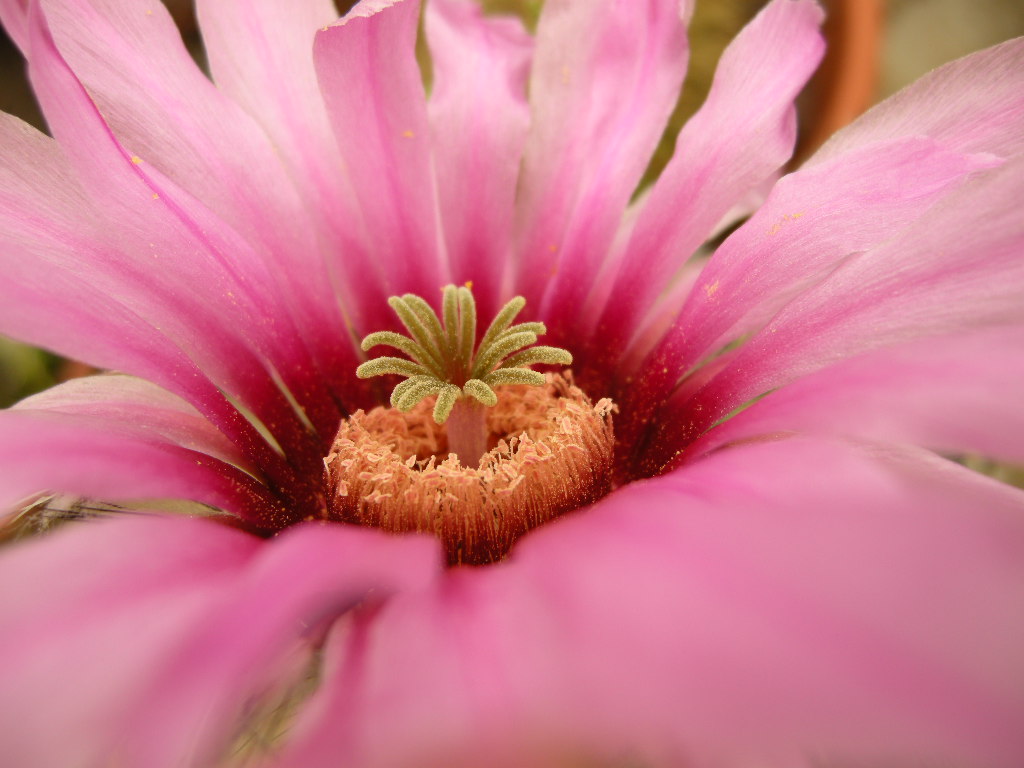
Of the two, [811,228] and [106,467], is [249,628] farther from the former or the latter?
[811,228]

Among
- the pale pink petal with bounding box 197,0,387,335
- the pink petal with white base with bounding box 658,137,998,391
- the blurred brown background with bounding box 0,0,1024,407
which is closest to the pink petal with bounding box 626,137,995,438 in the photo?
the pink petal with white base with bounding box 658,137,998,391

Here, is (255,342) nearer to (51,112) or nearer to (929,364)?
(51,112)

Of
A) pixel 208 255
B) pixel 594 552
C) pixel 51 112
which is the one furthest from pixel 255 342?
pixel 594 552

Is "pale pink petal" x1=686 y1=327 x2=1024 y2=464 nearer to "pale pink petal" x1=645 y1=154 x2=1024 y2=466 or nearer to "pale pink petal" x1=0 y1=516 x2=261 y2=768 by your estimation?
"pale pink petal" x1=645 y1=154 x2=1024 y2=466

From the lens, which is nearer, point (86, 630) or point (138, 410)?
point (86, 630)

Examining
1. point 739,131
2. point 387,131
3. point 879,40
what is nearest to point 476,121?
point 387,131

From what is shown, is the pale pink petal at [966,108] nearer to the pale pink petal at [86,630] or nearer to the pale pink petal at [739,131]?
the pale pink petal at [739,131]
